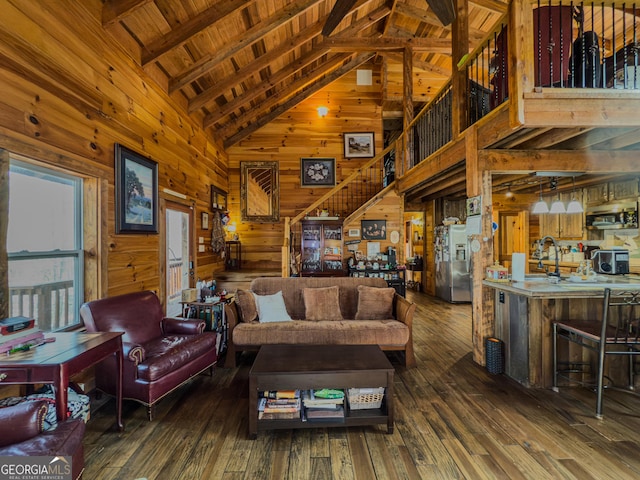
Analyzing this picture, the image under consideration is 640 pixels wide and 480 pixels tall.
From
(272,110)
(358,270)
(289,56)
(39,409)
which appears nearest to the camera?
(39,409)

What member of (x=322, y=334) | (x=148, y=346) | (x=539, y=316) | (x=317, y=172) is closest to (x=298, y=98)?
(x=317, y=172)

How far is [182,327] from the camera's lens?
3.14 metres

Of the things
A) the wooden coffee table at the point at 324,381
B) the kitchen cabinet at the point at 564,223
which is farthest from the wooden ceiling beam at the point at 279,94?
the kitchen cabinet at the point at 564,223

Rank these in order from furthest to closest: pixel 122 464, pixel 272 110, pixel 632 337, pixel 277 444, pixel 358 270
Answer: pixel 272 110 < pixel 358 270 < pixel 632 337 < pixel 277 444 < pixel 122 464

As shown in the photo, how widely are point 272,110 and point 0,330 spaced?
6.62 metres

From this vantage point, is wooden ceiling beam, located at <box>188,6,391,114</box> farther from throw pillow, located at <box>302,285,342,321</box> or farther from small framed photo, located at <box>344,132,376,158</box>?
throw pillow, located at <box>302,285,342,321</box>

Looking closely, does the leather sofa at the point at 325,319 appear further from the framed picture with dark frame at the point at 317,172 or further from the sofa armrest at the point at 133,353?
the framed picture with dark frame at the point at 317,172

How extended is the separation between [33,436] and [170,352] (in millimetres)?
1134

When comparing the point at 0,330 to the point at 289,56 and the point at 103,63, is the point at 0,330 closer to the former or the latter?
the point at 103,63

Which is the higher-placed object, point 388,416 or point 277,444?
point 388,416

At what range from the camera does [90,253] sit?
9.47 feet

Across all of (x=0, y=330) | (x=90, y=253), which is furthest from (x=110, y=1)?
(x=0, y=330)

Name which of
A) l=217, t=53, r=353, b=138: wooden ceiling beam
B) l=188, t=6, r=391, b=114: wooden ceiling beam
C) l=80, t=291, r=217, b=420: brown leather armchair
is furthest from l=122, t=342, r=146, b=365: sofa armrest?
l=217, t=53, r=353, b=138: wooden ceiling beam

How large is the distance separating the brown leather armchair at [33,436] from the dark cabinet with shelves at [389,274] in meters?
5.30
